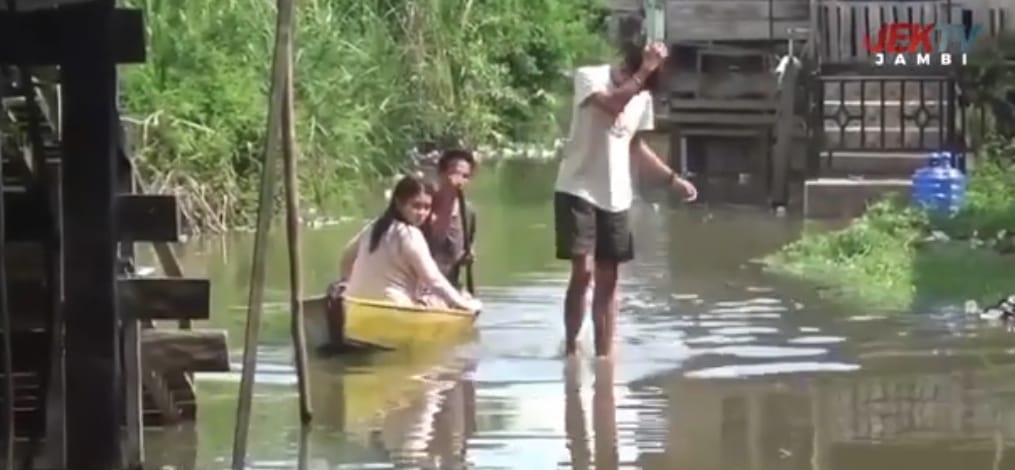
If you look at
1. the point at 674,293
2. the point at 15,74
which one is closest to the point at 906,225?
the point at 674,293

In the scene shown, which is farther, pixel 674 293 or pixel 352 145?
pixel 352 145

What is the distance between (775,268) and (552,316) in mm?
2857

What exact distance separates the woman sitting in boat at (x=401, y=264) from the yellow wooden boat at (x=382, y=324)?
91mm

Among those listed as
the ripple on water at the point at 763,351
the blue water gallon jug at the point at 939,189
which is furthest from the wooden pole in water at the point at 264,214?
the blue water gallon jug at the point at 939,189

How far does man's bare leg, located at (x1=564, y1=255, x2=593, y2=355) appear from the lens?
38.8 feet

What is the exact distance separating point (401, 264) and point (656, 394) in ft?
6.24

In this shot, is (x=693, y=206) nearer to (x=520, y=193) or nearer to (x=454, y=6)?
(x=520, y=193)

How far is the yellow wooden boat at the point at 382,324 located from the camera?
11758 millimetres

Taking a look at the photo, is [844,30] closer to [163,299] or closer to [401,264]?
[401,264]

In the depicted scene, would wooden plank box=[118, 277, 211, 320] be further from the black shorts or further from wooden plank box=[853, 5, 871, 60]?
wooden plank box=[853, 5, 871, 60]

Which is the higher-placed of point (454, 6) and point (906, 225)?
point (454, 6)

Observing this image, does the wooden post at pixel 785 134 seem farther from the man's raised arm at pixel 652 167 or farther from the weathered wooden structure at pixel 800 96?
the man's raised arm at pixel 652 167

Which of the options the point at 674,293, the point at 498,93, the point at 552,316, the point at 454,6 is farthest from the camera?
the point at 498,93

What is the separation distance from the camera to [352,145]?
20.3 metres
